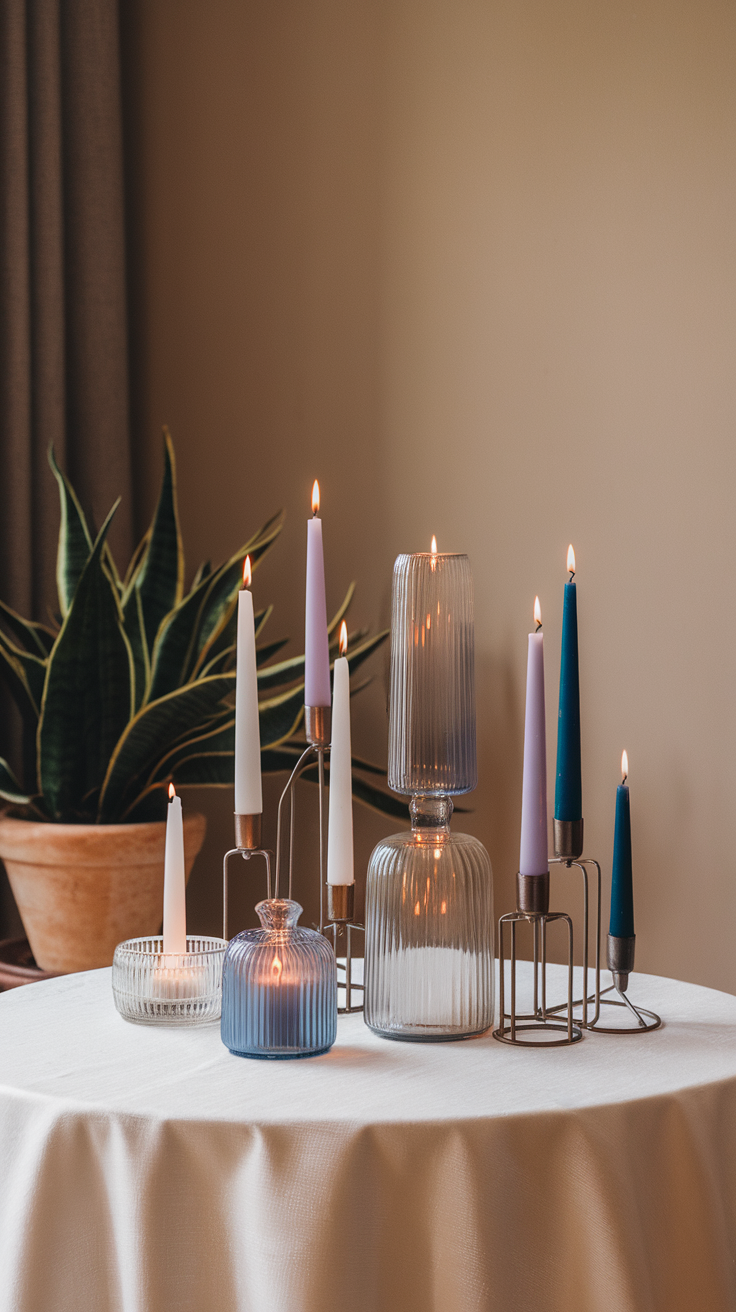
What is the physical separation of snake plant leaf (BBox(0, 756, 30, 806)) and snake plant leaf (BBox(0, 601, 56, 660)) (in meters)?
0.20

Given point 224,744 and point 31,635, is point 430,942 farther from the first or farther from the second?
point 31,635

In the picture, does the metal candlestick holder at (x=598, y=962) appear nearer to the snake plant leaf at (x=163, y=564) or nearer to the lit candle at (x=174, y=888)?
the lit candle at (x=174, y=888)

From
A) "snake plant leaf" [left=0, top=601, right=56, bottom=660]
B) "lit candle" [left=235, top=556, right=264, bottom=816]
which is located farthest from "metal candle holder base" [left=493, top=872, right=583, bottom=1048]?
"snake plant leaf" [left=0, top=601, right=56, bottom=660]

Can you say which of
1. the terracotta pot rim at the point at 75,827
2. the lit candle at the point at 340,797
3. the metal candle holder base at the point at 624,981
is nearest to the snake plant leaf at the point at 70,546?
the terracotta pot rim at the point at 75,827

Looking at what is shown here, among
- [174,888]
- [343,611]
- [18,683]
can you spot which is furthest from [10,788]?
[174,888]

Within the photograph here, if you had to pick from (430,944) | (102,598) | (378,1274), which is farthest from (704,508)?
(378,1274)

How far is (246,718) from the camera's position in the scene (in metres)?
0.91

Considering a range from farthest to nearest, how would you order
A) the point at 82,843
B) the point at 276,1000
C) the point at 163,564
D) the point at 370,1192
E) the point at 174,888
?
the point at 163,564
the point at 82,843
the point at 174,888
the point at 276,1000
the point at 370,1192

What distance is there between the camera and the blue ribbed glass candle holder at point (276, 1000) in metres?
0.87

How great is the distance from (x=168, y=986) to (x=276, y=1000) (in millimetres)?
125

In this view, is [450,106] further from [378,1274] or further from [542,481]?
[378,1274]

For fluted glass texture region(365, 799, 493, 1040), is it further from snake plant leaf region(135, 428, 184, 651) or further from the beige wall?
snake plant leaf region(135, 428, 184, 651)

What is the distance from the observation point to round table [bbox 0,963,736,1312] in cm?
73

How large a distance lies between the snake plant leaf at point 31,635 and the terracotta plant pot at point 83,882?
0.31 metres
